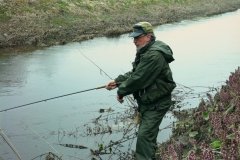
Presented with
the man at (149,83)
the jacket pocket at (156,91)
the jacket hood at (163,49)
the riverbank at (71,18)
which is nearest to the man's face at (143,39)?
the man at (149,83)

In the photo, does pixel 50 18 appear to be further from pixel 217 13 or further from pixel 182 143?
pixel 182 143

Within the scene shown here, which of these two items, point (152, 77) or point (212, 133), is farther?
point (212, 133)

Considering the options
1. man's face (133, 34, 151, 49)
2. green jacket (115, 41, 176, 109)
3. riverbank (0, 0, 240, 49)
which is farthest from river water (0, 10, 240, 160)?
man's face (133, 34, 151, 49)

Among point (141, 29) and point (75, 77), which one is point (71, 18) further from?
point (141, 29)

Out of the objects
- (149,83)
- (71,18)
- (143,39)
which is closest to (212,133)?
(149,83)

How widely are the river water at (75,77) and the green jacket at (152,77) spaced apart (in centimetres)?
312

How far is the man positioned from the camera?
6.73 metres

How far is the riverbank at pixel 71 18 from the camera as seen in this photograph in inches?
1080

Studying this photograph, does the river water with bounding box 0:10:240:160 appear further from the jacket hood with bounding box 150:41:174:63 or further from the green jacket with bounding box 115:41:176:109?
the jacket hood with bounding box 150:41:174:63

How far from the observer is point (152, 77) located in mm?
6766

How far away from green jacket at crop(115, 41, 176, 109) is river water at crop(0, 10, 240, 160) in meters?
3.12

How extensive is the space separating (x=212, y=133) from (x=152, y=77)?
50.5 inches

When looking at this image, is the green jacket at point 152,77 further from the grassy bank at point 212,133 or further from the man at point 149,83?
the grassy bank at point 212,133

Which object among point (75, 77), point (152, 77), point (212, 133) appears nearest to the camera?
point (152, 77)
